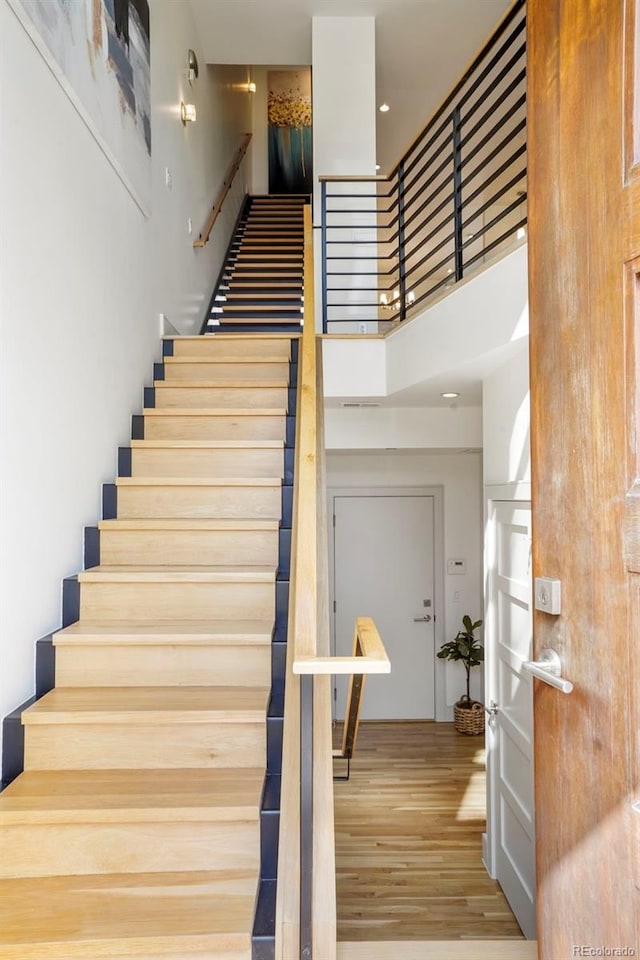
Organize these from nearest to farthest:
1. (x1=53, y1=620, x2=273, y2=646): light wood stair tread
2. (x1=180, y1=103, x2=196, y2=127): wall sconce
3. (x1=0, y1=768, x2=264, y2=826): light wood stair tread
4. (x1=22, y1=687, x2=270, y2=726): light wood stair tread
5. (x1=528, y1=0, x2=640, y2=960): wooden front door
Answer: (x1=528, y1=0, x2=640, y2=960): wooden front door, (x1=0, y1=768, x2=264, y2=826): light wood stair tread, (x1=22, y1=687, x2=270, y2=726): light wood stair tread, (x1=53, y1=620, x2=273, y2=646): light wood stair tread, (x1=180, y1=103, x2=196, y2=127): wall sconce

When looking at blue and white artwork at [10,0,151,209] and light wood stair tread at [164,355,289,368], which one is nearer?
blue and white artwork at [10,0,151,209]

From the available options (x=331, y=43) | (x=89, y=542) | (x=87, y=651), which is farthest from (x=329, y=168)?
(x=87, y=651)

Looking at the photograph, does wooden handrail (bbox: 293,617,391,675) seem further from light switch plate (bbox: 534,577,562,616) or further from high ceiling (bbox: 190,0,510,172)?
high ceiling (bbox: 190,0,510,172)

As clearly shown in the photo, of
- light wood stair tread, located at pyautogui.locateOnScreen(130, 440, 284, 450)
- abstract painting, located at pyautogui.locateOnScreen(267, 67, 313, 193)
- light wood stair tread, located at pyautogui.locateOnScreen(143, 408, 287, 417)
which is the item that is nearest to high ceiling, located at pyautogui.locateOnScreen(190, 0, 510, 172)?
abstract painting, located at pyautogui.locateOnScreen(267, 67, 313, 193)

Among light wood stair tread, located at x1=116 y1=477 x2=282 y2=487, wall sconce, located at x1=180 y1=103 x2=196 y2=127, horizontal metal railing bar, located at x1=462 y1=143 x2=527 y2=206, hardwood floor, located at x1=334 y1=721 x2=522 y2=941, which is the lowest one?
hardwood floor, located at x1=334 y1=721 x2=522 y2=941

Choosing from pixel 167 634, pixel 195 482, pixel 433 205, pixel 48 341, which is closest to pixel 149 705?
pixel 167 634

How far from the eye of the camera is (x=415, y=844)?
3.81 metres

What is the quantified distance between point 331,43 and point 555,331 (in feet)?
17.8

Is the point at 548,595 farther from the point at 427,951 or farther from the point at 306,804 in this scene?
the point at 427,951

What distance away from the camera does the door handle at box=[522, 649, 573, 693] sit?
3.32ft

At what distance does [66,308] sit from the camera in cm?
244

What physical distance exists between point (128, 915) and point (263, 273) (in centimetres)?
569

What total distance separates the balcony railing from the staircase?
1.45m

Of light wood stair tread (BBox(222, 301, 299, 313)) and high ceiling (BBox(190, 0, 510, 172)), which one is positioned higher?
high ceiling (BBox(190, 0, 510, 172))
